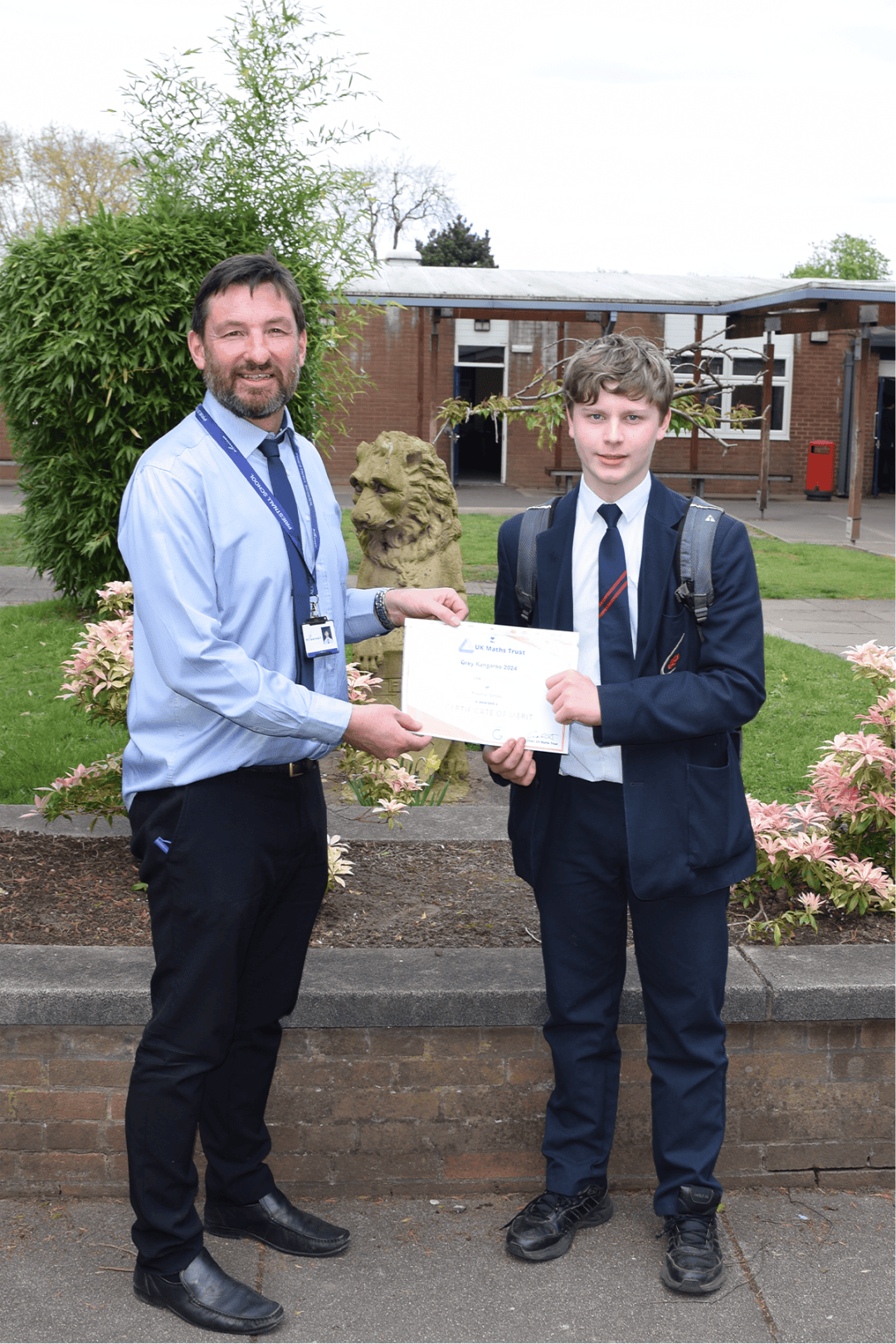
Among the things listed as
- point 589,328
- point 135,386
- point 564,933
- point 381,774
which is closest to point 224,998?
point 564,933

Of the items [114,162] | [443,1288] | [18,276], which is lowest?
[443,1288]

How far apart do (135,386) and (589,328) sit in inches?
768

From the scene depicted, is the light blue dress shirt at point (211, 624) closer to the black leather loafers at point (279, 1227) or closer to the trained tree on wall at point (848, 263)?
the black leather loafers at point (279, 1227)

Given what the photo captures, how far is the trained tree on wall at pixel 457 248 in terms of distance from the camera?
5081cm

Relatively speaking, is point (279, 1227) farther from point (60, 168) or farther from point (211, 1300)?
point (60, 168)

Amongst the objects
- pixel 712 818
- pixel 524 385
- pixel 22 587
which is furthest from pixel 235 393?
pixel 524 385

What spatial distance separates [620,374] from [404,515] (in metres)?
3.26

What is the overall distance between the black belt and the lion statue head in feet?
10.3

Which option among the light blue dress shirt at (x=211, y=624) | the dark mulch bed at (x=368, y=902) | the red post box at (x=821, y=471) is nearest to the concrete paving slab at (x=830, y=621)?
the dark mulch bed at (x=368, y=902)

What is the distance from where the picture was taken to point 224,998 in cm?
274

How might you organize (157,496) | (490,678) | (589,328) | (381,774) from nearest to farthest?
(157,496), (490,678), (381,774), (589,328)

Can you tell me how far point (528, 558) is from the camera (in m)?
3.04

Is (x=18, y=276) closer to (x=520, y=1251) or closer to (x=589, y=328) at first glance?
(x=520, y=1251)

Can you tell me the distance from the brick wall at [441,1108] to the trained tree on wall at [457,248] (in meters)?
49.7
